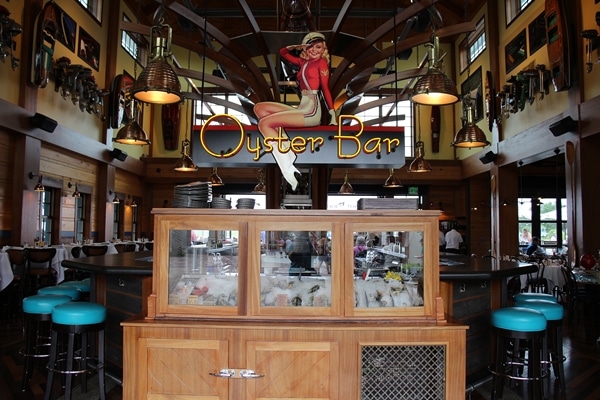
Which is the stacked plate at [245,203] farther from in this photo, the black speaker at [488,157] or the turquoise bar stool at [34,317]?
the black speaker at [488,157]

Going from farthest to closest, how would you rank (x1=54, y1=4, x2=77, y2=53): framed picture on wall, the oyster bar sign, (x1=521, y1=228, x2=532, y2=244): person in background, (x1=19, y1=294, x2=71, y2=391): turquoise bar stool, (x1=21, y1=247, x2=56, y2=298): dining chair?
1. (x1=521, y1=228, x2=532, y2=244): person in background
2. (x1=54, y1=4, x2=77, y2=53): framed picture on wall
3. (x1=21, y1=247, x2=56, y2=298): dining chair
4. the oyster bar sign
5. (x1=19, y1=294, x2=71, y2=391): turquoise bar stool

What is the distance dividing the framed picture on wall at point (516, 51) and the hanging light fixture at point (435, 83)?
767cm

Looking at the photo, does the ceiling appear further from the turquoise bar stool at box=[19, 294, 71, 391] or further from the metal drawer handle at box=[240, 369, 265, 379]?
the metal drawer handle at box=[240, 369, 265, 379]

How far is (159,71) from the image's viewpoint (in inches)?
152

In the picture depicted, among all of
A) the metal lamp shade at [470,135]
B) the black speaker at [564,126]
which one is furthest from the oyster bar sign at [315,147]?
the black speaker at [564,126]

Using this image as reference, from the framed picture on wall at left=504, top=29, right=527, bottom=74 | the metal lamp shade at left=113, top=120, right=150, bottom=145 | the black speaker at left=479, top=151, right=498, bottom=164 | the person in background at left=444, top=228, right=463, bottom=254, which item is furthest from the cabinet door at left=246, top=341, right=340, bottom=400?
the person in background at left=444, top=228, right=463, bottom=254

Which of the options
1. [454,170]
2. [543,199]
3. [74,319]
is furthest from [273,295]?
[543,199]

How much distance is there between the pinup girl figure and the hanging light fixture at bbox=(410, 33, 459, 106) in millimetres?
887

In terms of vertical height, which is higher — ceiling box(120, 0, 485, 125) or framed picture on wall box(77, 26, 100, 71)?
framed picture on wall box(77, 26, 100, 71)

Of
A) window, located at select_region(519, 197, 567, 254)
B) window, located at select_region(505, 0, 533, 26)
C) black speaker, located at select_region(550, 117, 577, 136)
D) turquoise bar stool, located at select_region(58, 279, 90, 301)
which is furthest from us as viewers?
window, located at select_region(519, 197, 567, 254)

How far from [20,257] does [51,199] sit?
11.8 ft

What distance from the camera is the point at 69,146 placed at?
404 inches

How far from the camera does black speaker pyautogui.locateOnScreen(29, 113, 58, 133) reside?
8.62 meters

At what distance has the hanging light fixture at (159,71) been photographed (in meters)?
3.83
